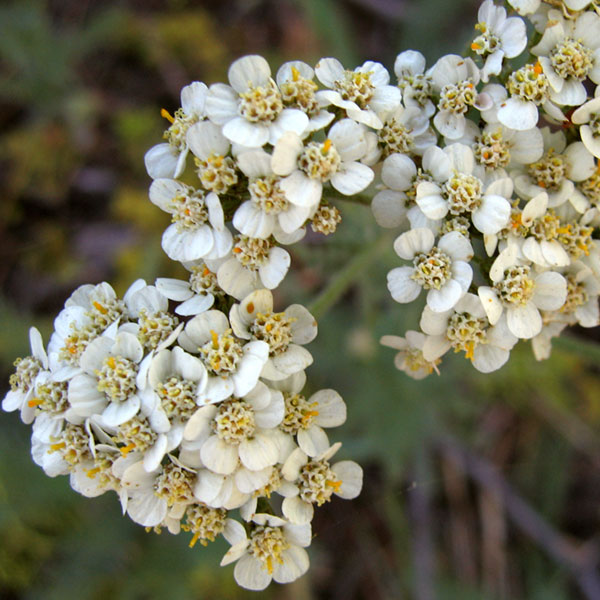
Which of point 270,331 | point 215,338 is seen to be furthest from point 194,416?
point 270,331

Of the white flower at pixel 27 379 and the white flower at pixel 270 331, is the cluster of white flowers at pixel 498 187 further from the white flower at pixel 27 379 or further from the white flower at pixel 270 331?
the white flower at pixel 27 379

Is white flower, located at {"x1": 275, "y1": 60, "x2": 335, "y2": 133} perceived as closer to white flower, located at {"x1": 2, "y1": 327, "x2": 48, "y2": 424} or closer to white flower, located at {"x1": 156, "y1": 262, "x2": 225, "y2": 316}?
white flower, located at {"x1": 156, "y1": 262, "x2": 225, "y2": 316}

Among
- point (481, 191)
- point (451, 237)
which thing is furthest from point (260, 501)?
point (481, 191)

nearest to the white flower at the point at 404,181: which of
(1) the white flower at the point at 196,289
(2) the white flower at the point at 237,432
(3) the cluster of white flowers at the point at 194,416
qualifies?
(3) the cluster of white flowers at the point at 194,416

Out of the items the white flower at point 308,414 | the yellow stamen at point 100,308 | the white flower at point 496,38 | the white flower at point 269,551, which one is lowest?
the white flower at point 269,551

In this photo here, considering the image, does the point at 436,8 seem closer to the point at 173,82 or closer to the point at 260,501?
the point at 173,82

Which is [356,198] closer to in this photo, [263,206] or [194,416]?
[263,206]
